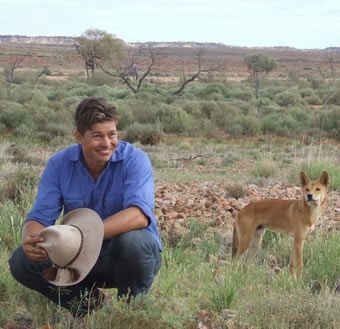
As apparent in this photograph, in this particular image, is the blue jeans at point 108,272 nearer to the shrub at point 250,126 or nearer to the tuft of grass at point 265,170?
the tuft of grass at point 265,170

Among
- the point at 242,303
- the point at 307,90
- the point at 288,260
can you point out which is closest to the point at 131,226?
the point at 242,303

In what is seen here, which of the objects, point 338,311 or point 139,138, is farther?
point 139,138

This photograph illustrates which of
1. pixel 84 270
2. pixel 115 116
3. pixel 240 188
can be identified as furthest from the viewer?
pixel 240 188

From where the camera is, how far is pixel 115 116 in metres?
4.04

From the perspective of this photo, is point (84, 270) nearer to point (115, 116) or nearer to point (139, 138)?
→ point (115, 116)

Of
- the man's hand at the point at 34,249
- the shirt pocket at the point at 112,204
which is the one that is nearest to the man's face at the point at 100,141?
the shirt pocket at the point at 112,204

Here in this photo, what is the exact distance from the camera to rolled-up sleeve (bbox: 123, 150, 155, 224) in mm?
3920

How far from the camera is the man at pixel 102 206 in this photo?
12.7 feet

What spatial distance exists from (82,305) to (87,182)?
0.79 meters

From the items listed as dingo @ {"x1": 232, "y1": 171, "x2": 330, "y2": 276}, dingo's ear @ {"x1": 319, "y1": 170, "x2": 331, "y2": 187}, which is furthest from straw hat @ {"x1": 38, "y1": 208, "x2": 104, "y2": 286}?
dingo's ear @ {"x1": 319, "y1": 170, "x2": 331, "y2": 187}

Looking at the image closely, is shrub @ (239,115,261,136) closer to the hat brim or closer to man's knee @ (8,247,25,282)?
man's knee @ (8,247,25,282)

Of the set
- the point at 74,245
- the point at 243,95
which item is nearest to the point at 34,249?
the point at 74,245

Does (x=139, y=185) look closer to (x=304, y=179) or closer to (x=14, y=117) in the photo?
(x=304, y=179)

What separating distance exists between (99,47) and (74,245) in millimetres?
53268
